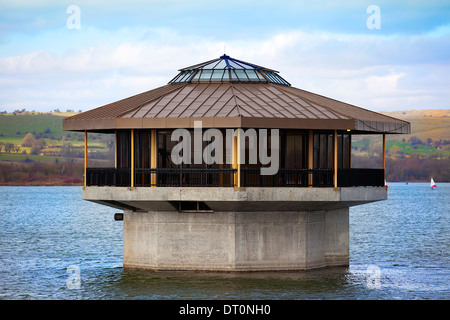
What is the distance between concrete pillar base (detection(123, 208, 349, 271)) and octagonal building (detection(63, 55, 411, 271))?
42 millimetres

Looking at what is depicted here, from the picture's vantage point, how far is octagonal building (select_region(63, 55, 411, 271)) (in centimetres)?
3775

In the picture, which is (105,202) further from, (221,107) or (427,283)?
(427,283)

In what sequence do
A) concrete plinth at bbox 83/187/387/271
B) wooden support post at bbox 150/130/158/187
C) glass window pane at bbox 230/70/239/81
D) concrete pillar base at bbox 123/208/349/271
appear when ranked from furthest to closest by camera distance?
1. glass window pane at bbox 230/70/239/81
2. wooden support post at bbox 150/130/158/187
3. concrete pillar base at bbox 123/208/349/271
4. concrete plinth at bbox 83/187/387/271

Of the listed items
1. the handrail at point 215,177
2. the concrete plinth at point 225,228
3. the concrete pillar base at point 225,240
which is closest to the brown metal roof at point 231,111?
the handrail at point 215,177

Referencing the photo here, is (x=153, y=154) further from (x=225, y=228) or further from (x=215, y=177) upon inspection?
(x=225, y=228)

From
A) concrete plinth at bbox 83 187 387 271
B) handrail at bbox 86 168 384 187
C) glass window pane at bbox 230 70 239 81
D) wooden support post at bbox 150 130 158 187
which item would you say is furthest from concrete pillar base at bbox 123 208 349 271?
glass window pane at bbox 230 70 239 81

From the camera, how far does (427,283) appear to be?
40469 millimetres

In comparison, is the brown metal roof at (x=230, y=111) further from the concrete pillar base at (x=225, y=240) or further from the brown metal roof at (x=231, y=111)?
the concrete pillar base at (x=225, y=240)

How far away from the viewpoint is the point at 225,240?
127 ft

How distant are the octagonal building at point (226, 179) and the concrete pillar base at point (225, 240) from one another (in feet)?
0.14

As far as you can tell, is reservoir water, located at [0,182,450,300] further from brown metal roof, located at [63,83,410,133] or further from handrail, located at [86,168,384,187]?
brown metal roof, located at [63,83,410,133]

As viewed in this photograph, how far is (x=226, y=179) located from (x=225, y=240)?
2549 mm
